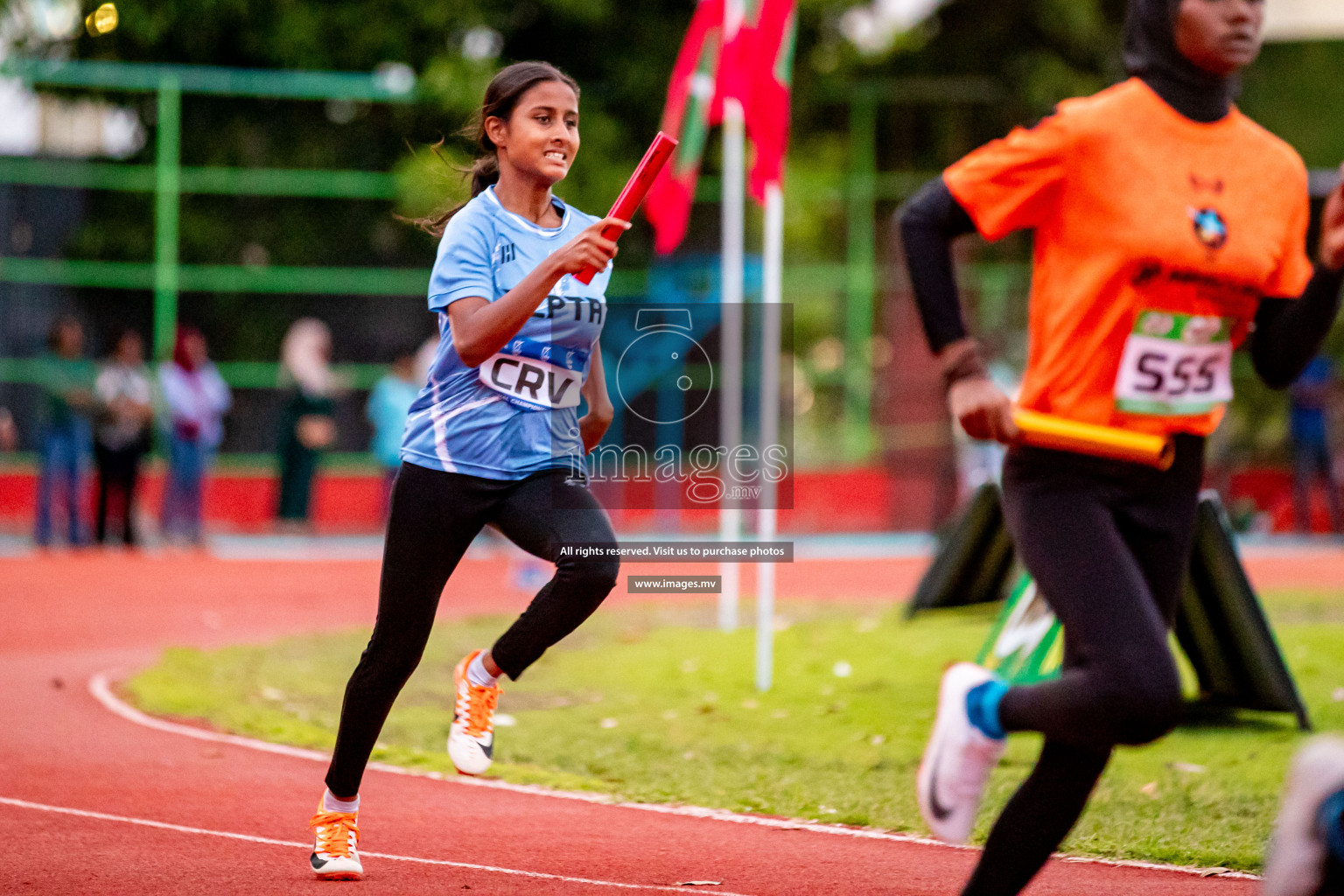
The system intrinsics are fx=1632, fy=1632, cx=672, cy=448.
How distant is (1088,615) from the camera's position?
3369mm

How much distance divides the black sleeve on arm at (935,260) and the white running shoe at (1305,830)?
1137mm

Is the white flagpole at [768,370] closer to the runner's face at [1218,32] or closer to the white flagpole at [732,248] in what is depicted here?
the white flagpole at [732,248]

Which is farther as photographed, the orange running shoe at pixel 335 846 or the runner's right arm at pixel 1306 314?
the orange running shoe at pixel 335 846

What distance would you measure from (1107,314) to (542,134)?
1.60 meters

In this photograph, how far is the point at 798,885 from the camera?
14.9 feet

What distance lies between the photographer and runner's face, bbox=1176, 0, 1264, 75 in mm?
3570

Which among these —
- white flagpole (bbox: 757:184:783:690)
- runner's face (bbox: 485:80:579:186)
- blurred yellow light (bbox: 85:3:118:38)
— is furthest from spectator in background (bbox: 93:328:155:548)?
runner's face (bbox: 485:80:579:186)

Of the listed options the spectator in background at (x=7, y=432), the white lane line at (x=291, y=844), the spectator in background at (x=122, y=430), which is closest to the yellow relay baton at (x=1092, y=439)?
the white lane line at (x=291, y=844)

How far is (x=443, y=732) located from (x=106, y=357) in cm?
1187

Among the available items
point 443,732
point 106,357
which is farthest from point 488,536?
→ point 443,732

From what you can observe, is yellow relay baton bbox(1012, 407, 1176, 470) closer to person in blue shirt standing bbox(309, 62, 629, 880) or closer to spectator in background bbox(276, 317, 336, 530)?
person in blue shirt standing bbox(309, 62, 629, 880)

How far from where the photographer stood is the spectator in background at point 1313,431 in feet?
59.5

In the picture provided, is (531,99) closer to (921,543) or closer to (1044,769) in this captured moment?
(1044,769)

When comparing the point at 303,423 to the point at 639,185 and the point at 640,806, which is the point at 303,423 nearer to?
the point at 640,806
